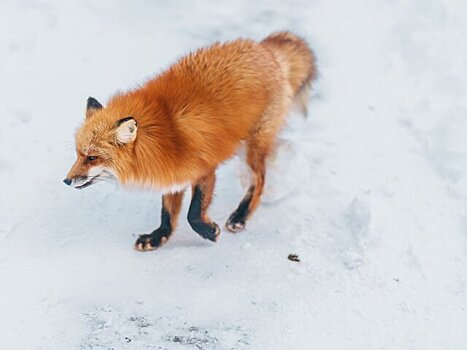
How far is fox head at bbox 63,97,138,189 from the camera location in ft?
9.46

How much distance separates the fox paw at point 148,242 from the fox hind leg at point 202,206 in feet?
0.67

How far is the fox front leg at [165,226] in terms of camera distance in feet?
11.3

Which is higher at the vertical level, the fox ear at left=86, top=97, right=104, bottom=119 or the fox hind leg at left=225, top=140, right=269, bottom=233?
the fox ear at left=86, top=97, right=104, bottom=119

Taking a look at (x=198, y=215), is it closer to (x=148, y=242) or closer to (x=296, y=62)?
(x=148, y=242)

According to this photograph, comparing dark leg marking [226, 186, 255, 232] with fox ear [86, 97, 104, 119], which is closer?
fox ear [86, 97, 104, 119]

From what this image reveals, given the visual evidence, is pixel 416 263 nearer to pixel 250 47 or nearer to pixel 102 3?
pixel 250 47

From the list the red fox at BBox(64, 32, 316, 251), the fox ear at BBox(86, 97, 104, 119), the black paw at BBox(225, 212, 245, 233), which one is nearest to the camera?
the red fox at BBox(64, 32, 316, 251)

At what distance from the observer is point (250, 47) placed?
362cm

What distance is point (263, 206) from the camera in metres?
3.83

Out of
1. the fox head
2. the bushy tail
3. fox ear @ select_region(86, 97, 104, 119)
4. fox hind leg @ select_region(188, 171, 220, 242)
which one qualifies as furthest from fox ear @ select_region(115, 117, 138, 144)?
the bushy tail

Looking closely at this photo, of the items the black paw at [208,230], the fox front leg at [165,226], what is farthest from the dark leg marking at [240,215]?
the fox front leg at [165,226]

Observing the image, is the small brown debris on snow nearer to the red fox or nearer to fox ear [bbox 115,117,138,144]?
the red fox

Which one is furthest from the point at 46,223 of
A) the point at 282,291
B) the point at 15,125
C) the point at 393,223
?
the point at 393,223

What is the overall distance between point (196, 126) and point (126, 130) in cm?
45
